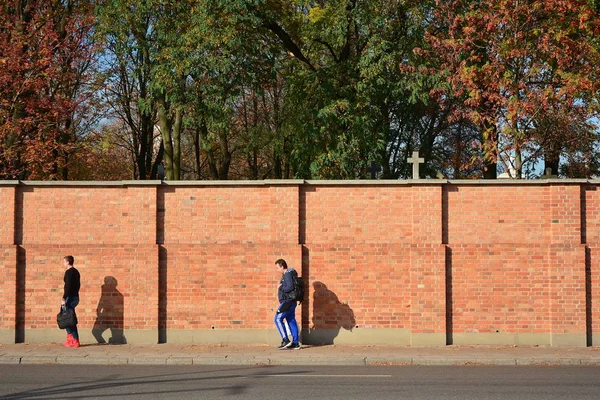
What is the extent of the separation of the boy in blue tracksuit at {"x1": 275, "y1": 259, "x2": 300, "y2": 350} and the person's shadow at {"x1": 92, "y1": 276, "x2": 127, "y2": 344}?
10.9ft

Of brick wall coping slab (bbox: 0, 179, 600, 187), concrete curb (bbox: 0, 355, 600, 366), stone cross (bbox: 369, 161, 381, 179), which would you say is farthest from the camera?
stone cross (bbox: 369, 161, 381, 179)

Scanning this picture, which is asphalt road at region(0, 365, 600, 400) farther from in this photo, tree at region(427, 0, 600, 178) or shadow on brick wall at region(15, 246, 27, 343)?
tree at region(427, 0, 600, 178)

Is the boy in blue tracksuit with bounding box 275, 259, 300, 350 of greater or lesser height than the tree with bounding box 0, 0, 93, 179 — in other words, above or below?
below

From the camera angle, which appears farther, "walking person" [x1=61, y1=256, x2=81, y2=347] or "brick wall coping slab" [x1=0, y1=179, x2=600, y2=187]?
"brick wall coping slab" [x1=0, y1=179, x2=600, y2=187]

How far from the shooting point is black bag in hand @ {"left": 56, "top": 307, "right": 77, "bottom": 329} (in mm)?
15616

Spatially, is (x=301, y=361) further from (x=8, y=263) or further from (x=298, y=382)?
(x=8, y=263)

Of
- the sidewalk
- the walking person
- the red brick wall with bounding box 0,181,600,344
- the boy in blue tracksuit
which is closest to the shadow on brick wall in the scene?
the red brick wall with bounding box 0,181,600,344

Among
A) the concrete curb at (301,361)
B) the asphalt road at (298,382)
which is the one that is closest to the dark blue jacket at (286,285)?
the concrete curb at (301,361)

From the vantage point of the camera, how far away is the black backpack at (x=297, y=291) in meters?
15.4

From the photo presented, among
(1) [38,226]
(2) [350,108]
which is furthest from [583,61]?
(1) [38,226]

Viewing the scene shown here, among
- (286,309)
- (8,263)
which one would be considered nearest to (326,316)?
(286,309)

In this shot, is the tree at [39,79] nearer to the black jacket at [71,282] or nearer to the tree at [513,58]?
the black jacket at [71,282]

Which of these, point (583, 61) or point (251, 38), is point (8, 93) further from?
point (583, 61)

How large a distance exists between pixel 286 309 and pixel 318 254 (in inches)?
59.1
